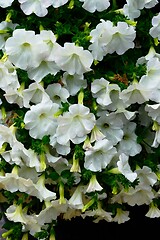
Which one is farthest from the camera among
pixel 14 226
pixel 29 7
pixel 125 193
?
pixel 14 226

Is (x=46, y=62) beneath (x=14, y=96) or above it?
above

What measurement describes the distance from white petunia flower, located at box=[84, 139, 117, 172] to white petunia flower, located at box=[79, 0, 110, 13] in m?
0.40

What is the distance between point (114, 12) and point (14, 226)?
0.81m

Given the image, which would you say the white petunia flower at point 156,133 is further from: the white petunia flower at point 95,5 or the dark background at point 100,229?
the dark background at point 100,229

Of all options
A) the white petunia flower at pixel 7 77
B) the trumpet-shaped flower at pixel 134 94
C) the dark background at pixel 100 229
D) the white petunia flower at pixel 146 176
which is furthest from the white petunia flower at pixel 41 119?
the dark background at pixel 100 229

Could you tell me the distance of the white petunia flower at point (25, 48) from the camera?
1.68m

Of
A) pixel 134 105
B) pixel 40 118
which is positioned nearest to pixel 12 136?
pixel 40 118

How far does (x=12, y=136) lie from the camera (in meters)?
1.77

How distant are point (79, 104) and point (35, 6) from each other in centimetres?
33

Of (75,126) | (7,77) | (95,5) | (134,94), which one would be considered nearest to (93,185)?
(75,126)

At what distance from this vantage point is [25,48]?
170cm

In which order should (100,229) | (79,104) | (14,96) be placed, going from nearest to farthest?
(79,104) < (14,96) < (100,229)

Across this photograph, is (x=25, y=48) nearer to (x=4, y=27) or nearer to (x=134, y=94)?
(x=4, y=27)

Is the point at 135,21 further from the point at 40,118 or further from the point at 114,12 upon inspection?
the point at 40,118
